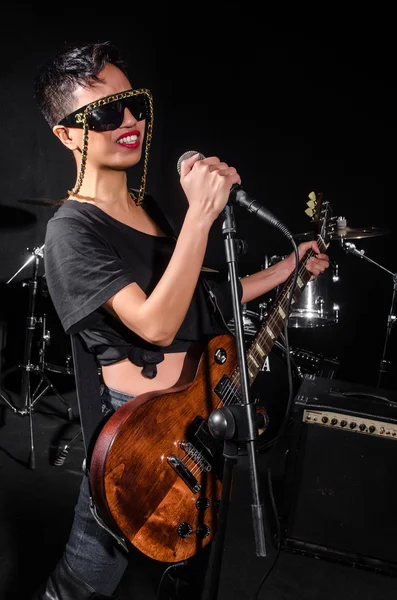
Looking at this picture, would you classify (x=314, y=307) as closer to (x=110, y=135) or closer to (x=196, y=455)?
(x=196, y=455)

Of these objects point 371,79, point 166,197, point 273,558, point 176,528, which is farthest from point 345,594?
point 371,79

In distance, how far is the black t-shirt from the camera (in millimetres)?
1155

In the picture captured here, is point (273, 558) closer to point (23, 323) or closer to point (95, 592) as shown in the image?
point (95, 592)

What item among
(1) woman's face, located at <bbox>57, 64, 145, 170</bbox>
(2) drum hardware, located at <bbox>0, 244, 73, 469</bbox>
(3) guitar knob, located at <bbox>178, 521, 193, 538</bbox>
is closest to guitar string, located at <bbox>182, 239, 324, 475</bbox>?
(3) guitar knob, located at <bbox>178, 521, 193, 538</bbox>

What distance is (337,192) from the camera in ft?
16.9

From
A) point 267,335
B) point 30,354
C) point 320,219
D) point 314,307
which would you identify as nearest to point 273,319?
point 267,335

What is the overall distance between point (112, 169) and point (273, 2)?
4.72 m

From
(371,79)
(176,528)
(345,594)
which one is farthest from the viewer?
(371,79)

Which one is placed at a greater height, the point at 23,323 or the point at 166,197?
the point at 166,197

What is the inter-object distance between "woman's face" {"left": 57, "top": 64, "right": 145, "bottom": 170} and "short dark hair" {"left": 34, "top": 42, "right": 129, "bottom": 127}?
21 millimetres

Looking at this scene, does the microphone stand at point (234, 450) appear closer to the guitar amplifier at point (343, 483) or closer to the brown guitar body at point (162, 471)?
the brown guitar body at point (162, 471)

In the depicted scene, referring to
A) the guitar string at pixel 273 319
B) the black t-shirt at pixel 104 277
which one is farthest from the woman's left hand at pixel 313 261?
the black t-shirt at pixel 104 277

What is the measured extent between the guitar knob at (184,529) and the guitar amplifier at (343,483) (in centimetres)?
147

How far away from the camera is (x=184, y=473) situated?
4.25ft
